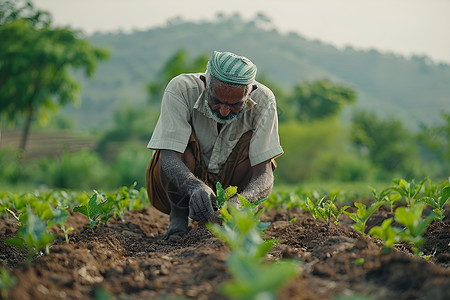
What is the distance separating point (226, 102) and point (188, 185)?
22.8 inches

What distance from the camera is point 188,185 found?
9.25ft

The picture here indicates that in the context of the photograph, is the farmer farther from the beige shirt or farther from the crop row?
the crop row

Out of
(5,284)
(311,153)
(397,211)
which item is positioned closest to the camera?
(5,284)

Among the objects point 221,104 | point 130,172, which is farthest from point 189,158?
point 130,172

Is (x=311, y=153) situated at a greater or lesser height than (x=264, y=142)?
lesser

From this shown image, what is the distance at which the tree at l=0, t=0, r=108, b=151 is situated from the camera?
20359 millimetres

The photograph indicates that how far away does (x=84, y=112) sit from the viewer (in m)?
115

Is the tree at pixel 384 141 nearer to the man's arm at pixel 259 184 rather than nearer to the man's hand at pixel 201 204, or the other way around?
the man's arm at pixel 259 184

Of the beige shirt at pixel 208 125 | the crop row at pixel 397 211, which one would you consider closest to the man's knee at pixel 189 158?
the beige shirt at pixel 208 125

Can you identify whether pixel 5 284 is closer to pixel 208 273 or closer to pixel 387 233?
pixel 208 273

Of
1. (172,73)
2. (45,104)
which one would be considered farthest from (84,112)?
(45,104)

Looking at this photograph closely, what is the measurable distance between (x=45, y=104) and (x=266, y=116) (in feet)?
68.3

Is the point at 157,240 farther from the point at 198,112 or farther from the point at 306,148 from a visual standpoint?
the point at 306,148

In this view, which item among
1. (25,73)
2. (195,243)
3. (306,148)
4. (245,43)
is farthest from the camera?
(245,43)
